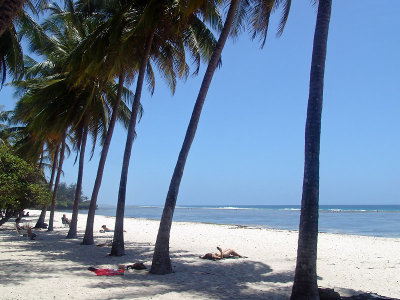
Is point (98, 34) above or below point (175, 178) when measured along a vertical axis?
above

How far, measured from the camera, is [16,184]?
1162 centimetres

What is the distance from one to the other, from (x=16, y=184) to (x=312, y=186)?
949 cm

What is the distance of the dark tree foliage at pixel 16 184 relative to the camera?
10859 mm

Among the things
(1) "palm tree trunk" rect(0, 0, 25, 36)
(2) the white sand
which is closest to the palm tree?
(2) the white sand

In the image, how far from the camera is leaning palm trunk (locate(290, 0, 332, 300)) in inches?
223

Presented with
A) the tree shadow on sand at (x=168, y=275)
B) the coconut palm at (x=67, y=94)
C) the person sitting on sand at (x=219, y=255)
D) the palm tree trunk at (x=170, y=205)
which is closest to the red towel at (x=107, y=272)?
the tree shadow on sand at (x=168, y=275)

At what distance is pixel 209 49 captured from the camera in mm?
11844

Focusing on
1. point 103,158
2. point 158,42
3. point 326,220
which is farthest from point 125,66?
point 326,220

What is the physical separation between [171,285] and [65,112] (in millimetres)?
9907

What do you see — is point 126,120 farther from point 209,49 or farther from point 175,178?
point 175,178

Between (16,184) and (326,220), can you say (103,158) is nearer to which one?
(16,184)

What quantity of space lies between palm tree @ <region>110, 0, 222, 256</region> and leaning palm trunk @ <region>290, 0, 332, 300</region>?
11.2 ft

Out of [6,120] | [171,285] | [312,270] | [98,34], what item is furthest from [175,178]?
[6,120]

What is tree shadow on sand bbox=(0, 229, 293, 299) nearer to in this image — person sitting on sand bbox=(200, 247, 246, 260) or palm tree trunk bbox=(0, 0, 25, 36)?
person sitting on sand bbox=(200, 247, 246, 260)
